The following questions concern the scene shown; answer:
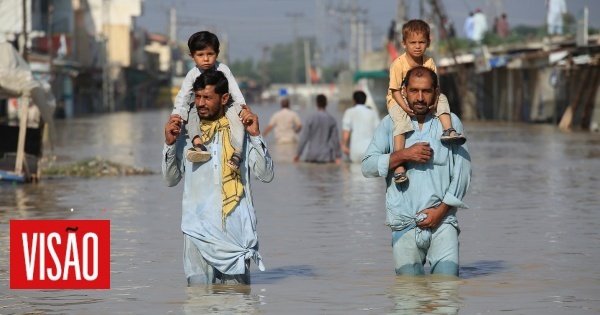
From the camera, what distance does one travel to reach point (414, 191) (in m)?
7.35

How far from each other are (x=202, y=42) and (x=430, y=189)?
1494 millimetres

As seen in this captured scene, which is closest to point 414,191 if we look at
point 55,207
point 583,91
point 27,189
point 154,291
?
point 154,291

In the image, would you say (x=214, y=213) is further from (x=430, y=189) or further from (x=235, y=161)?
(x=430, y=189)

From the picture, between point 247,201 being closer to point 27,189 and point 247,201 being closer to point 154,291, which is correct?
point 154,291

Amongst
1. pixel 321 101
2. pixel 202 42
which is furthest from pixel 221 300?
pixel 321 101

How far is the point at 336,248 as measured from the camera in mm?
10555

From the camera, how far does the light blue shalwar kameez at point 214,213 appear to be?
7.10 m

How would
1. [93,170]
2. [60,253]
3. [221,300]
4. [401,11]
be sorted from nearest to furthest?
[60,253]
[221,300]
[93,170]
[401,11]

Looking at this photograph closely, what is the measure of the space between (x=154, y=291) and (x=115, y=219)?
484cm

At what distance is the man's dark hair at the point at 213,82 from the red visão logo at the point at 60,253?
1007 millimetres

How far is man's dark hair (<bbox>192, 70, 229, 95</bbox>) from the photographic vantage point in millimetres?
6984

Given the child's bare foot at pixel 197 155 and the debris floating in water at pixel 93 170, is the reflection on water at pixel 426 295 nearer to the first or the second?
the child's bare foot at pixel 197 155

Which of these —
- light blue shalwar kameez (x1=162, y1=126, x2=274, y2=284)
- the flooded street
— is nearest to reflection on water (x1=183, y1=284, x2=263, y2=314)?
the flooded street

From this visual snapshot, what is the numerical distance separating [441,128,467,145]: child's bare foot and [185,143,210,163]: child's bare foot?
1.29 metres
